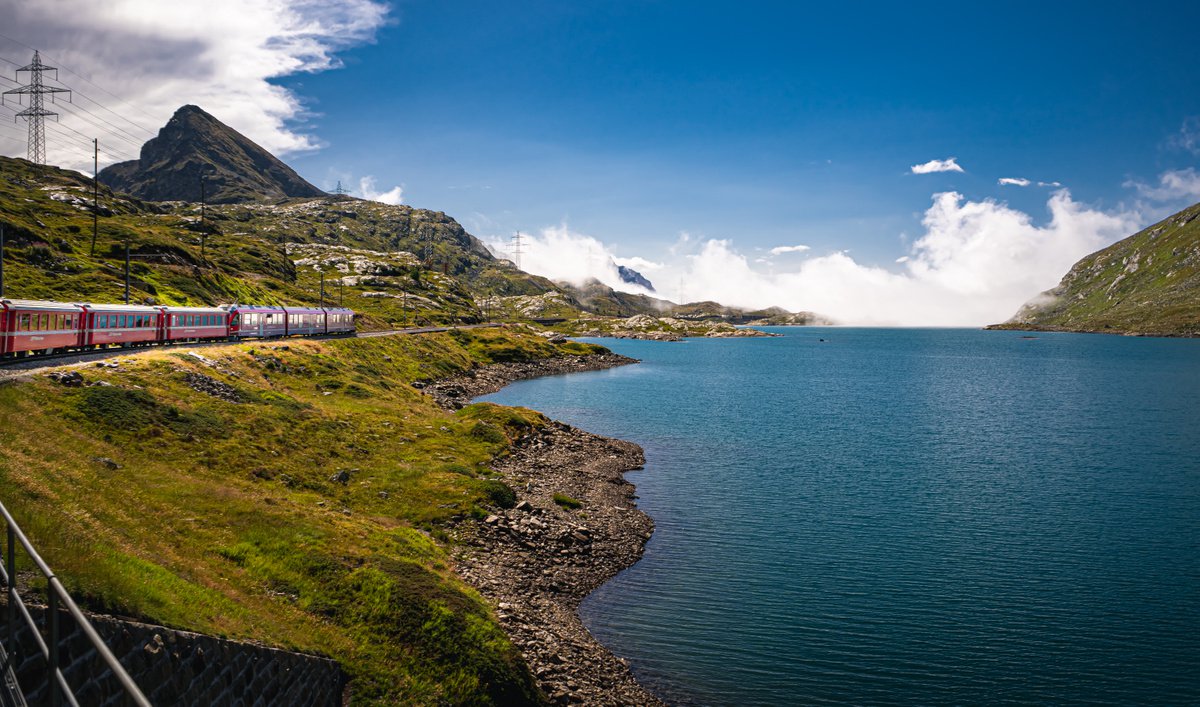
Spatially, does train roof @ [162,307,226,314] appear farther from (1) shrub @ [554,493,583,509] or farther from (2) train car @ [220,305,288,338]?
(1) shrub @ [554,493,583,509]

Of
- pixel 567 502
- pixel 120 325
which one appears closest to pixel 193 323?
pixel 120 325

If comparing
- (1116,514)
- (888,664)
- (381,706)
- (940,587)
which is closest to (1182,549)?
(1116,514)

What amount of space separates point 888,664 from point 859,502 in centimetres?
2910

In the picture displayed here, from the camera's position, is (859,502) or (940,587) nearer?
(940,587)

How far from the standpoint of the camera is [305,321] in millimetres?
118625

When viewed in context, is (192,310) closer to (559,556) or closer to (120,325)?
(120,325)

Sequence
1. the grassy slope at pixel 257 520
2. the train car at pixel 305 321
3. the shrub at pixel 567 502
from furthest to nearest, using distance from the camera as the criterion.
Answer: the train car at pixel 305 321
the shrub at pixel 567 502
the grassy slope at pixel 257 520

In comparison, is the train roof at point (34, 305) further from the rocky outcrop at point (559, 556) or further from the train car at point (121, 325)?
the rocky outcrop at point (559, 556)

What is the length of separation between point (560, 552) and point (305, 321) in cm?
9340

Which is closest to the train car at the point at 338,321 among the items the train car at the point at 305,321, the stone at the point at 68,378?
the train car at the point at 305,321

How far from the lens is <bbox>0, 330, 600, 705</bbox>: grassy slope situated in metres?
22.0

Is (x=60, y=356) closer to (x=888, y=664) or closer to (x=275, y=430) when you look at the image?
(x=275, y=430)

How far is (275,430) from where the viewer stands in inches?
2009

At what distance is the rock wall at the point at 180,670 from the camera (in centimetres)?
1301
